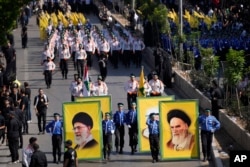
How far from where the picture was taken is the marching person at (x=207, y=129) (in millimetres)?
27953

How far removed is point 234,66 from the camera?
102 feet

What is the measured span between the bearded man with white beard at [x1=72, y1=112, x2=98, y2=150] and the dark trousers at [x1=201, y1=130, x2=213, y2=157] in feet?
9.38

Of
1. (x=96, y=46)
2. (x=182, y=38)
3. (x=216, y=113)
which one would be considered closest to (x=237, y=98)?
(x=216, y=113)

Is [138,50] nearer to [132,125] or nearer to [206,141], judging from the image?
[132,125]

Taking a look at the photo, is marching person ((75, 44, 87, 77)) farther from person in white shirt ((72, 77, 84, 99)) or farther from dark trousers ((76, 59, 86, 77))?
person in white shirt ((72, 77, 84, 99))

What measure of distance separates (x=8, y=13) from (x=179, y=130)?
7133mm

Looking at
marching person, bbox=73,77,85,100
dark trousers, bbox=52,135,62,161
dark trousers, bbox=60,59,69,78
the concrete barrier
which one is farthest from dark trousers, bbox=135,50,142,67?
dark trousers, bbox=52,135,62,161

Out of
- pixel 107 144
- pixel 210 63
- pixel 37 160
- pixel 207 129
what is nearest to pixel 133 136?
pixel 107 144

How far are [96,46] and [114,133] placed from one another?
15.5m

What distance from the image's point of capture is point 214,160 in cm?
2762

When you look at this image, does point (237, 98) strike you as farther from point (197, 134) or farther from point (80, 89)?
point (80, 89)

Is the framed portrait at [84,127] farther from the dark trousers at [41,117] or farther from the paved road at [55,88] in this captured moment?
Answer: the dark trousers at [41,117]

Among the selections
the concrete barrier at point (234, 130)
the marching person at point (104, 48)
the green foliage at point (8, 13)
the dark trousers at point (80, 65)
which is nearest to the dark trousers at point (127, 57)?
the marching person at point (104, 48)

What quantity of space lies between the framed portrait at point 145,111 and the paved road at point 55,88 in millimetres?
462
